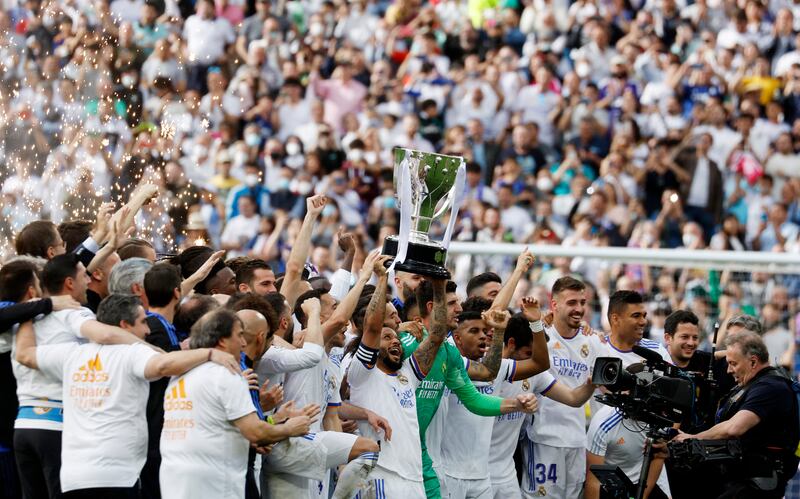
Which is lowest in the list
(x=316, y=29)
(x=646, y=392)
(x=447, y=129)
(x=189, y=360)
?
(x=646, y=392)

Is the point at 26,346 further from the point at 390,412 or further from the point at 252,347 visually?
the point at 390,412

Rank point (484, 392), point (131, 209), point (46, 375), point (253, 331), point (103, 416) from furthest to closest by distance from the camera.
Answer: point (484, 392) → point (131, 209) → point (46, 375) → point (253, 331) → point (103, 416)

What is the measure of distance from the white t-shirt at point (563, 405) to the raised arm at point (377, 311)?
2055 mm

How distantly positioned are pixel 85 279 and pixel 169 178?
8.00 metres

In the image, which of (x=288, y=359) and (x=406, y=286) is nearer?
(x=288, y=359)

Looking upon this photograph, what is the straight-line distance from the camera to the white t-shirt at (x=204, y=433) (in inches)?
279

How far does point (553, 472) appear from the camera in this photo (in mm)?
10148

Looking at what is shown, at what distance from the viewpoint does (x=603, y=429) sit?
10.1m

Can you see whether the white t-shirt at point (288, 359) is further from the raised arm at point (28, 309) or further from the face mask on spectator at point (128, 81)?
the face mask on spectator at point (128, 81)

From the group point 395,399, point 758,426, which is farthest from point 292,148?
point 395,399

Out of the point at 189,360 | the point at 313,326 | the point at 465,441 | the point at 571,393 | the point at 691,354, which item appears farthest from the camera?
the point at 691,354

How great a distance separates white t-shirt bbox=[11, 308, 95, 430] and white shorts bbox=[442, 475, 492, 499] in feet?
9.47

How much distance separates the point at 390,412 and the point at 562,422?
6.05 ft

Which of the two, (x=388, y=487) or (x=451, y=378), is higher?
(x=451, y=378)
